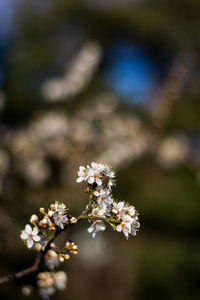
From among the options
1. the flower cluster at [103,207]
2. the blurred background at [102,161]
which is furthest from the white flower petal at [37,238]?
the blurred background at [102,161]

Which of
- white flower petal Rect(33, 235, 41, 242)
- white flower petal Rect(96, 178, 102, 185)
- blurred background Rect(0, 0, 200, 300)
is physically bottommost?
white flower petal Rect(33, 235, 41, 242)

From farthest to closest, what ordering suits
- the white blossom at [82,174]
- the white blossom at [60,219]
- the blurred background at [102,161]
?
the blurred background at [102,161] < the white blossom at [82,174] < the white blossom at [60,219]

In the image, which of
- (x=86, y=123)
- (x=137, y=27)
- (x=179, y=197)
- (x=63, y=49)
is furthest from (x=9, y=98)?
(x=137, y=27)

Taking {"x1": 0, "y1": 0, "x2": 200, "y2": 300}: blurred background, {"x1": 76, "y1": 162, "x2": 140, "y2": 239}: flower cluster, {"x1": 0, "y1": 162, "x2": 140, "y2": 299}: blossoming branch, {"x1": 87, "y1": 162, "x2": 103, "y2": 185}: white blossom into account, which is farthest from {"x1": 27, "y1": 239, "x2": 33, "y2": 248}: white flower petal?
{"x1": 0, "y1": 0, "x2": 200, "y2": 300}: blurred background

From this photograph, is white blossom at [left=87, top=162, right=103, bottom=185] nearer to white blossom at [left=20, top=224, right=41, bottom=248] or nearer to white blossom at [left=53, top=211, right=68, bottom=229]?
white blossom at [left=53, top=211, right=68, bottom=229]

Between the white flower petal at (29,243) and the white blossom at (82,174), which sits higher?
the white blossom at (82,174)

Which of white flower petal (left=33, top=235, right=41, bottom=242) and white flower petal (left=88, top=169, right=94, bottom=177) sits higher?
white flower petal (left=88, top=169, right=94, bottom=177)

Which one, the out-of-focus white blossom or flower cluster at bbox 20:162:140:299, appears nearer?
flower cluster at bbox 20:162:140:299

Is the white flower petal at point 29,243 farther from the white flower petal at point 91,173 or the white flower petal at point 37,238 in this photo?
the white flower petal at point 91,173
